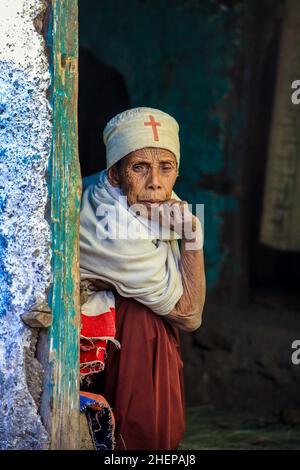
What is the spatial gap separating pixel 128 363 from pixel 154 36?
3173mm

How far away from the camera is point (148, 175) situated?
5.49 metres

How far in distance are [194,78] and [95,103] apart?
1.03 metres

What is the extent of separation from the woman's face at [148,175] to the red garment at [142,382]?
1.48 ft

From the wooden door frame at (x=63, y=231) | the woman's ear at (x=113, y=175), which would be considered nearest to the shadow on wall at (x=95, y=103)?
the woman's ear at (x=113, y=175)

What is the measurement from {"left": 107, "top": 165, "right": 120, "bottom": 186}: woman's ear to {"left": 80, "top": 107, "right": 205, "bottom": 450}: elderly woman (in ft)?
0.16

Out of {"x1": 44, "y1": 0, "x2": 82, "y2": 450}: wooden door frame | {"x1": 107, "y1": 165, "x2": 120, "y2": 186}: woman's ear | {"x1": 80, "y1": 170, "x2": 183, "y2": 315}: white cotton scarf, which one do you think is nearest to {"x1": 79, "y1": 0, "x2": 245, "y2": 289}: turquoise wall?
{"x1": 107, "y1": 165, "x2": 120, "y2": 186}: woman's ear

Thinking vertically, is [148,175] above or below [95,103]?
below

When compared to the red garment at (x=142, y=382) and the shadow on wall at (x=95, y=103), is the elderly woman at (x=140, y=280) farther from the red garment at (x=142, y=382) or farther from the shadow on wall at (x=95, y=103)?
the shadow on wall at (x=95, y=103)

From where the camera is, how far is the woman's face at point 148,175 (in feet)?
18.0

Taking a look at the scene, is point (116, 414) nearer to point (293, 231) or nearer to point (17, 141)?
point (17, 141)

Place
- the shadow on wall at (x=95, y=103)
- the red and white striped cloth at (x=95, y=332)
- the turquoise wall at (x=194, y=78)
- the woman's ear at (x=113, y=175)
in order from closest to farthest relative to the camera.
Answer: the red and white striped cloth at (x=95, y=332), the woman's ear at (x=113, y=175), the turquoise wall at (x=194, y=78), the shadow on wall at (x=95, y=103)

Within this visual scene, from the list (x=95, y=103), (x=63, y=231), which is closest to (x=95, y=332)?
(x=63, y=231)

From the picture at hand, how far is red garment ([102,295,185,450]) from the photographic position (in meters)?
5.43

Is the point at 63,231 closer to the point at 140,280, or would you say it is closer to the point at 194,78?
the point at 140,280
